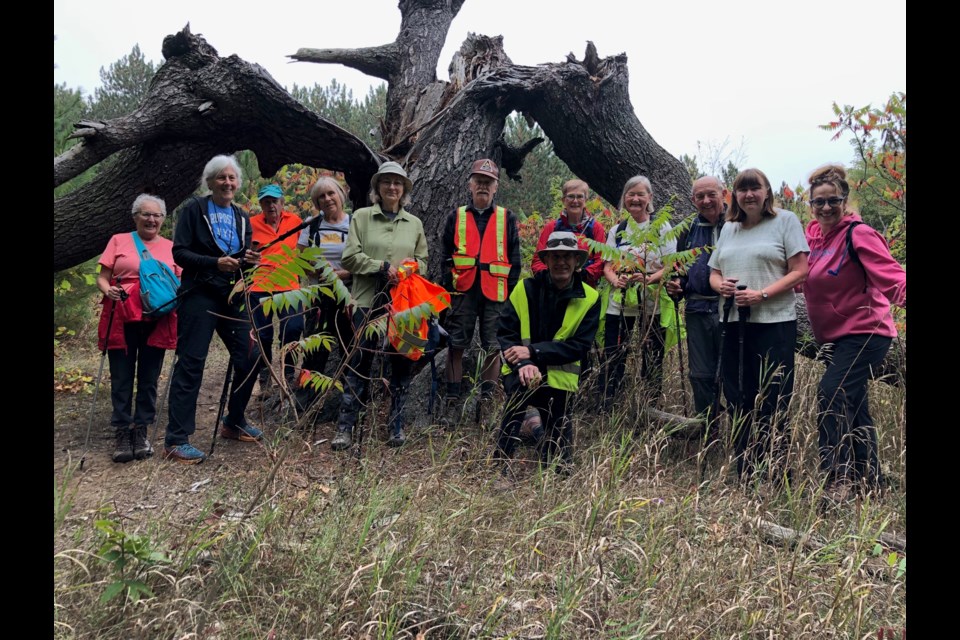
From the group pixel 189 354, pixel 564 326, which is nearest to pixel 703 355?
pixel 564 326

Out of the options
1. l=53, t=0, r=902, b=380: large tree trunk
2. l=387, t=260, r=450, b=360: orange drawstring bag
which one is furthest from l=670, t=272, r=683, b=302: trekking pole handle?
l=387, t=260, r=450, b=360: orange drawstring bag

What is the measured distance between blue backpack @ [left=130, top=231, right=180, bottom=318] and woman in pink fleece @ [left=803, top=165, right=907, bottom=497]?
446cm

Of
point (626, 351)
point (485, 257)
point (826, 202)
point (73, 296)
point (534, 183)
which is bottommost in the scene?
point (626, 351)

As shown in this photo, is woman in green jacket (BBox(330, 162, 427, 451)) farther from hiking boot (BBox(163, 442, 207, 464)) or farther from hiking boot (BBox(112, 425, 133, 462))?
hiking boot (BBox(112, 425, 133, 462))

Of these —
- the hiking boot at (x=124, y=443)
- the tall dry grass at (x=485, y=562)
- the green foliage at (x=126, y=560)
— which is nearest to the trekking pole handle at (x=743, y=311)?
the tall dry grass at (x=485, y=562)

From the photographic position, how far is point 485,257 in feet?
16.9

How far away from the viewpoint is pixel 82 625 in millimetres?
2207

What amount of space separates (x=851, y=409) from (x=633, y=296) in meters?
1.68

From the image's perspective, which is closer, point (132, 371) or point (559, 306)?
point (559, 306)

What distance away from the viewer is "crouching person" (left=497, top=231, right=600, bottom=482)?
416 cm

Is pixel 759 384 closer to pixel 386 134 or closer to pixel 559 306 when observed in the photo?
pixel 559 306

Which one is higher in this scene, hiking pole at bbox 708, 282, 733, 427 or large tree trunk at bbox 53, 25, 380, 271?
large tree trunk at bbox 53, 25, 380, 271
